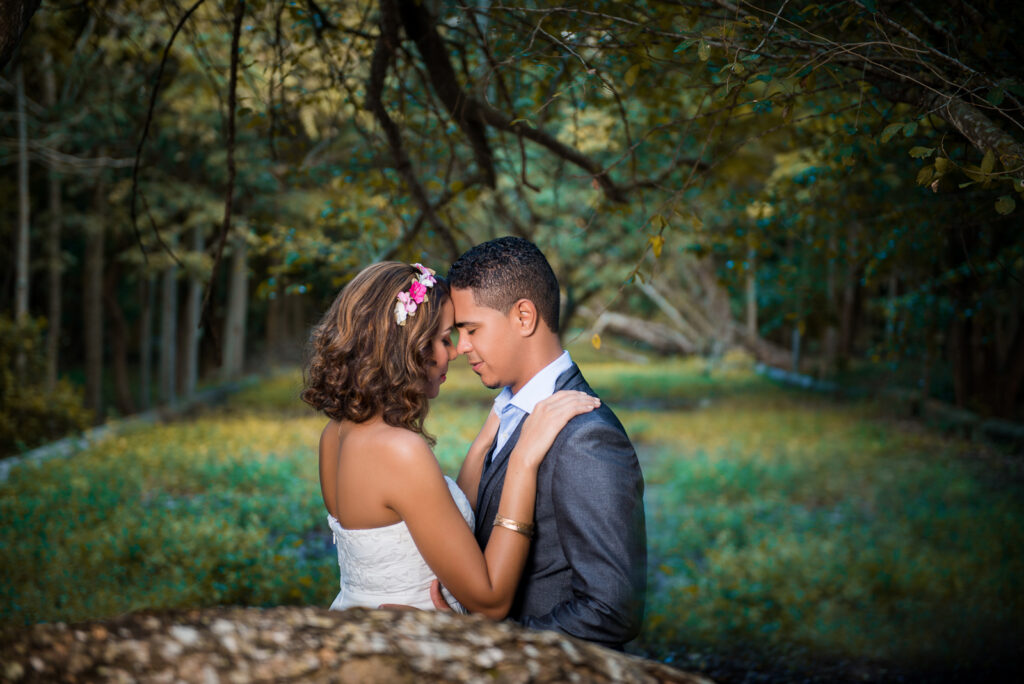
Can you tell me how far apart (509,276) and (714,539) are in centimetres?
661

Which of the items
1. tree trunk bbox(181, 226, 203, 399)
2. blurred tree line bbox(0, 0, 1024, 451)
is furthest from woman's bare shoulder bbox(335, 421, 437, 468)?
tree trunk bbox(181, 226, 203, 399)

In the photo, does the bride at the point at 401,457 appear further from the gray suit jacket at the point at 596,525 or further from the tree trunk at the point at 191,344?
the tree trunk at the point at 191,344

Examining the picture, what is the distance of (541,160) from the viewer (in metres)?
10.8

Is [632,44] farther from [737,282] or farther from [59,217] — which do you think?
[59,217]

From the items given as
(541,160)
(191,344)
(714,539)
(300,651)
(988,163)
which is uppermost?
(541,160)

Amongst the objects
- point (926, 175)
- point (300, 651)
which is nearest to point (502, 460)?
point (300, 651)

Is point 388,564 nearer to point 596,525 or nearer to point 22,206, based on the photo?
point 596,525

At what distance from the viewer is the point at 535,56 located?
138 inches

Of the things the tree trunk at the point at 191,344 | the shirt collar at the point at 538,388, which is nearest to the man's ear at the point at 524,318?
the shirt collar at the point at 538,388

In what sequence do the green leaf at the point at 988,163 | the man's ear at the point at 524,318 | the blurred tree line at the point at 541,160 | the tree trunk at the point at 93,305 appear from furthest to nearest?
1. the tree trunk at the point at 93,305
2. the blurred tree line at the point at 541,160
3. the man's ear at the point at 524,318
4. the green leaf at the point at 988,163

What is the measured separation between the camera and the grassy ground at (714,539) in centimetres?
589

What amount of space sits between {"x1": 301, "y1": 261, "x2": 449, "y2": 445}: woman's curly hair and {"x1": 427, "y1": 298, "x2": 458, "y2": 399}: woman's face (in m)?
0.03

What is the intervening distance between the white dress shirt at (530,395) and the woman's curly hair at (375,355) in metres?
0.27

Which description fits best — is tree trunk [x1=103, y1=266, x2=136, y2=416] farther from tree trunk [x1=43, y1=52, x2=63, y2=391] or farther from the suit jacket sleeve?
the suit jacket sleeve
